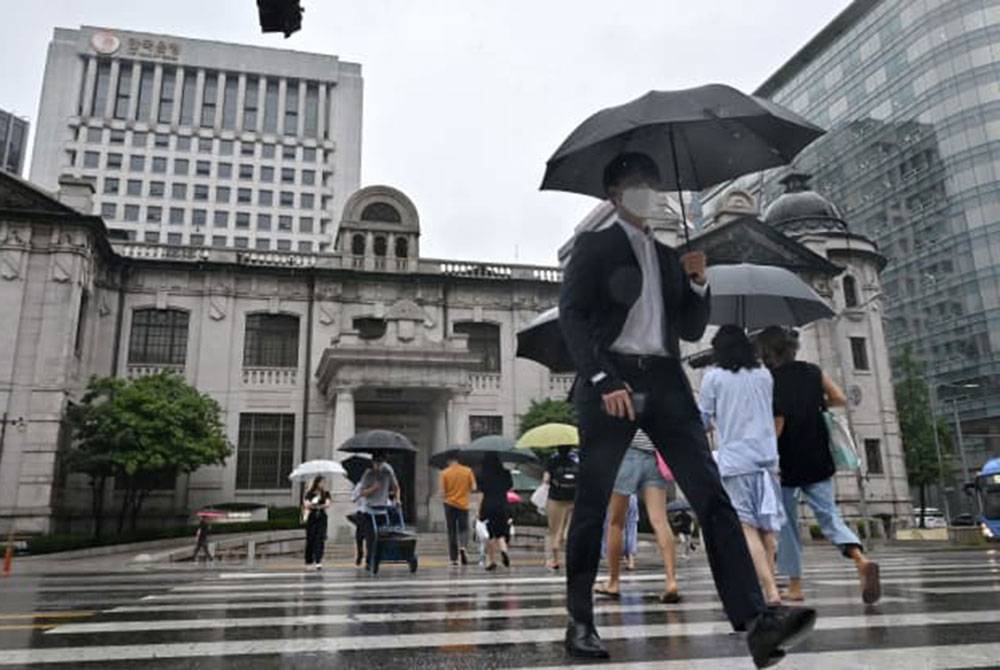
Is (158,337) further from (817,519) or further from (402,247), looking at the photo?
(817,519)

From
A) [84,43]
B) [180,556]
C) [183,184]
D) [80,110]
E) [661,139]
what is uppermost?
[84,43]

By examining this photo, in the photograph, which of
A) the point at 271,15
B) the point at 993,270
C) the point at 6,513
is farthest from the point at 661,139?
the point at 993,270

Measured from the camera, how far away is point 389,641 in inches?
154

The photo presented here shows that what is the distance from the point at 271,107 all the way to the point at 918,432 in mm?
70989

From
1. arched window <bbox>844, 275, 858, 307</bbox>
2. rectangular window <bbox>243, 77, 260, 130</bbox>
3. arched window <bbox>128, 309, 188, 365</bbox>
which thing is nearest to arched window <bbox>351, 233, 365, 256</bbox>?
arched window <bbox>128, 309, 188, 365</bbox>

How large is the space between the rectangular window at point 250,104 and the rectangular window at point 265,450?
60.4 meters

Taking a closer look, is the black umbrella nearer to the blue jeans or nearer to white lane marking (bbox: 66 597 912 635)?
the blue jeans

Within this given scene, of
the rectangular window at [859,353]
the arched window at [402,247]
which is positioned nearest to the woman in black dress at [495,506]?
the arched window at [402,247]

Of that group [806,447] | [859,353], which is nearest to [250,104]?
[859,353]

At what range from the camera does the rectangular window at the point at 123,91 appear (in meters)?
76.2

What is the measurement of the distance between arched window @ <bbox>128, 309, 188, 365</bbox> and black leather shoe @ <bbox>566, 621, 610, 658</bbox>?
2900cm

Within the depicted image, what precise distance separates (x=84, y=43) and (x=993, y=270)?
85.0 metres

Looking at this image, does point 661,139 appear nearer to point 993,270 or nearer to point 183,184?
point 993,270

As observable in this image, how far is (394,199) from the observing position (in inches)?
1294
